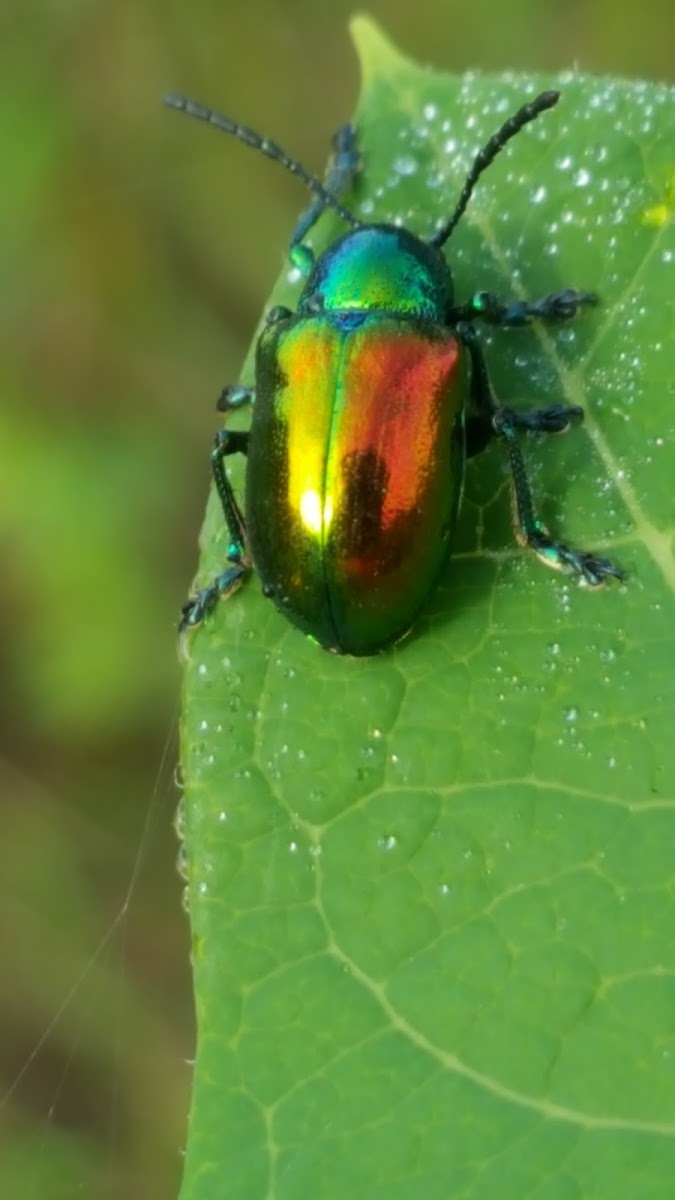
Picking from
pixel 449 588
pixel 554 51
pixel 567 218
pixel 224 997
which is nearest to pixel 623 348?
pixel 567 218

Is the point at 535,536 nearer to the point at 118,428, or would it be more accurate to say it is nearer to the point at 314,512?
the point at 314,512

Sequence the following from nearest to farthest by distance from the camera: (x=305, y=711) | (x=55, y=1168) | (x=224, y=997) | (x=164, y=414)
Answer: (x=224, y=997) < (x=305, y=711) < (x=55, y=1168) < (x=164, y=414)

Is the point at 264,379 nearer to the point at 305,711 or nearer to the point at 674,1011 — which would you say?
the point at 305,711

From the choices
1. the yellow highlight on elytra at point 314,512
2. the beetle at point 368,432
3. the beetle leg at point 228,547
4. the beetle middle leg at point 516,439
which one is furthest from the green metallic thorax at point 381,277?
A: the yellow highlight on elytra at point 314,512

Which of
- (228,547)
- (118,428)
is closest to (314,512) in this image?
(228,547)

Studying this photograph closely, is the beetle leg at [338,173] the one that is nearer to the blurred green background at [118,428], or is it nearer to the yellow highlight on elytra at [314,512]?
the yellow highlight on elytra at [314,512]

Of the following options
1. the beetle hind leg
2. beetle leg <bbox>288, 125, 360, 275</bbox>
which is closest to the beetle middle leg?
the beetle hind leg

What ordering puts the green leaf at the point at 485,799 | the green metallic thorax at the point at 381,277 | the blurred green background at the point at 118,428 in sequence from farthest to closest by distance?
the blurred green background at the point at 118,428 → the green metallic thorax at the point at 381,277 → the green leaf at the point at 485,799
